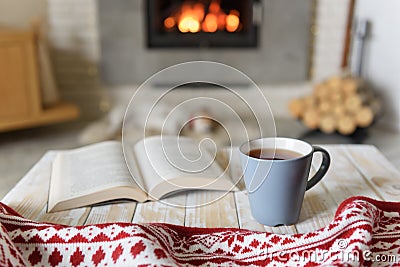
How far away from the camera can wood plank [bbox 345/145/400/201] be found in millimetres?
868

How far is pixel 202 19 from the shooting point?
263 centimetres

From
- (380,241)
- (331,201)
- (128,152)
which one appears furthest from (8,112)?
(380,241)

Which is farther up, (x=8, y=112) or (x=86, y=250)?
(x=86, y=250)

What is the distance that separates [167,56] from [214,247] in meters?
2.08

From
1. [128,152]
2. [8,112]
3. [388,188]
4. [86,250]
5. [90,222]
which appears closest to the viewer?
[86,250]

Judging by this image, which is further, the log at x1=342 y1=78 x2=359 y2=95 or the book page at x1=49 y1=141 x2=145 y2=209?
the log at x1=342 y1=78 x2=359 y2=95

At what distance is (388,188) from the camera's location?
2.88 feet

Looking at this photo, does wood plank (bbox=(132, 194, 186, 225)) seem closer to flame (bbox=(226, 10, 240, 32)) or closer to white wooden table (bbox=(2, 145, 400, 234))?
white wooden table (bbox=(2, 145, 400, 234))

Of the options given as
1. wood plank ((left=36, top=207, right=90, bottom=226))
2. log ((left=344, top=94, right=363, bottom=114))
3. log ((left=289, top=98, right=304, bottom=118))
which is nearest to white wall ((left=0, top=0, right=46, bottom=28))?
log ((left=289, top=98, right=304, bottom=118))

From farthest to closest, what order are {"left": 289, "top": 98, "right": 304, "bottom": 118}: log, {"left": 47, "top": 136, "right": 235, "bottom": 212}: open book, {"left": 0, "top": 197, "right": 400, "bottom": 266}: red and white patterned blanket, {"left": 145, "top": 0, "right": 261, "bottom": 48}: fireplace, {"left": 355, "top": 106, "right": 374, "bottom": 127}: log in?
1. {"left": 145, "top": 0, "right": 261, "bottom": 48}: fireplace
2. {"left": 289, "top": 98, "right": 304, "bottom": 118}: log
3. {"left": 355, "top": 106, "right": 374, "bottom": 127}: log
4. {"left": 47, "top": 136, "right": 235, "bottom": 212}: open book
5. {"left": 0, "top": 197, "right": 400, "bottom": 266}: red and white patterned blanket

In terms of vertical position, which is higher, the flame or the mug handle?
the flame

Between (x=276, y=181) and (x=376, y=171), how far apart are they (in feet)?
1.04

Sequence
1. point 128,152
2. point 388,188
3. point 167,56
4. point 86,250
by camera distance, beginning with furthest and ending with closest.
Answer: point 167,56, point 128,152, point 388,188, point 86,250

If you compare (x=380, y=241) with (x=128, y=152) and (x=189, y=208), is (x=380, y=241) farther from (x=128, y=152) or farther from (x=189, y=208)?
(x=128, y=152)
